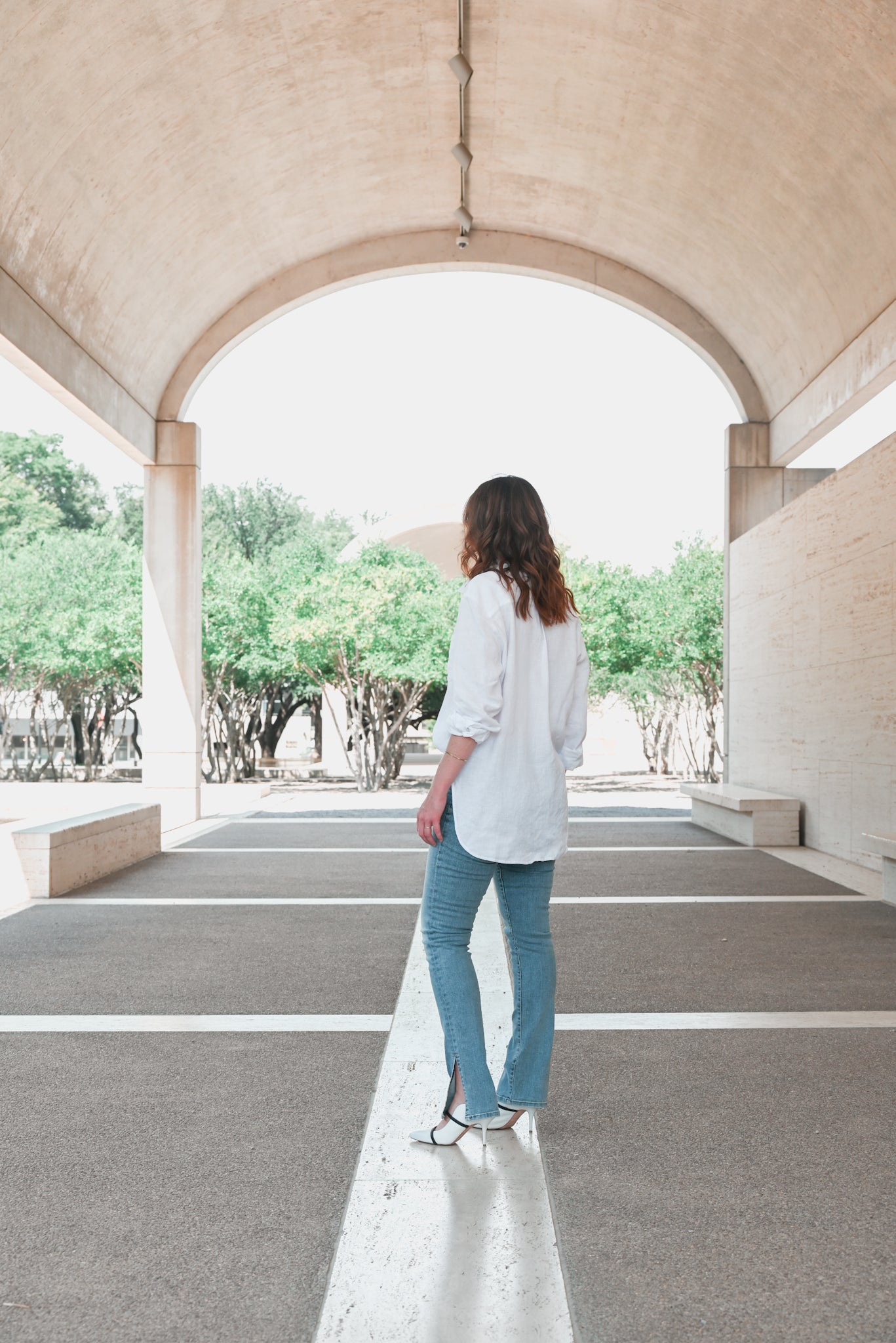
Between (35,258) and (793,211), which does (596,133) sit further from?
(35,258)

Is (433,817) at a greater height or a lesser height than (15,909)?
greater

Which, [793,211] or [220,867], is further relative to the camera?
[793,211]

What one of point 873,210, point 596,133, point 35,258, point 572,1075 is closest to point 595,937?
point 572,1075

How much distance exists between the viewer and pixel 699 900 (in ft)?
26.7

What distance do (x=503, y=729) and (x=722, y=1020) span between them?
7.20 feet

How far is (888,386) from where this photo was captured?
1094 cm

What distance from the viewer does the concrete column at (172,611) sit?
46.3 feet

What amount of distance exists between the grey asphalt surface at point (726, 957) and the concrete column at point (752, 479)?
746 centimetres

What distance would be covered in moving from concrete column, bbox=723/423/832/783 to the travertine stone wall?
473mm

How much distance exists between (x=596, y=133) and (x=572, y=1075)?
1024 cm

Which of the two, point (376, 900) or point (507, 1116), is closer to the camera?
point (507, 1116)

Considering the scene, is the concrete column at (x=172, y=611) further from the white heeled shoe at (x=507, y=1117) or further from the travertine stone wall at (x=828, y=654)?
the white heeled shoe at (x=507, y=1117)

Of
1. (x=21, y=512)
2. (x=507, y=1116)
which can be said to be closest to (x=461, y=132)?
(x=507, y=1116)

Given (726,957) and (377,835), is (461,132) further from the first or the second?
(726,957)
